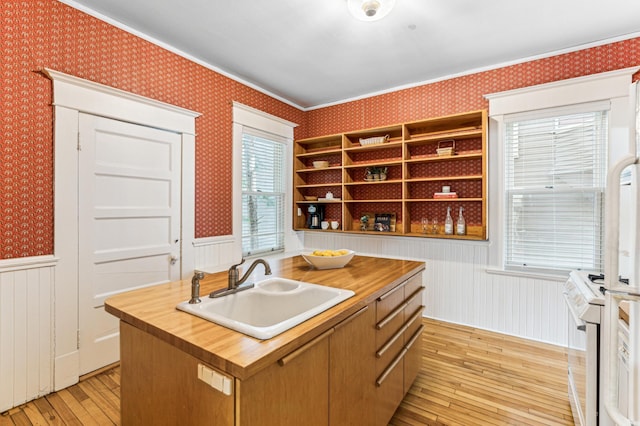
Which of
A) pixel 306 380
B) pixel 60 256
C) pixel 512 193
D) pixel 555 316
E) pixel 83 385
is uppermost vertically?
pixel 512 193

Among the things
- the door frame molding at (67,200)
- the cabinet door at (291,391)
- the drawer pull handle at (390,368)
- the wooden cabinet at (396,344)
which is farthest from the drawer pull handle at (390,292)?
the door frame molding at (67,200)

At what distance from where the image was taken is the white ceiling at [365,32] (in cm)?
235

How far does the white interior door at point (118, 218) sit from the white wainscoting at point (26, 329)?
0.67 ft

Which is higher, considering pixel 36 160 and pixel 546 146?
pixel 546 146

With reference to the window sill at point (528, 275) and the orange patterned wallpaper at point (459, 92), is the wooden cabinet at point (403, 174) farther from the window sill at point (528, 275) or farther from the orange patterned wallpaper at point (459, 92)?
the window sill at point (528, 275)

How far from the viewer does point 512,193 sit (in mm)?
3232

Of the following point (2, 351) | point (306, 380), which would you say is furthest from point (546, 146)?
point (2, 351)

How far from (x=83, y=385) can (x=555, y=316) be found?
13.4 feet

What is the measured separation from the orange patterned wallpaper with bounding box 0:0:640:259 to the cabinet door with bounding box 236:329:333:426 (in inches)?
85.1

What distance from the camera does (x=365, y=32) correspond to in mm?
2695

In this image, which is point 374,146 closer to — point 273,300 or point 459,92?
point 459,92

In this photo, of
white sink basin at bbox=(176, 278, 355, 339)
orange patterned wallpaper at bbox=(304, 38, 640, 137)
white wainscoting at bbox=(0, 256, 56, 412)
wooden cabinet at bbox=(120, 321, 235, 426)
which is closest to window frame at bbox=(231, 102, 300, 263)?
orange patterned wallpaper at bbox=(304, 38, 640, 137)

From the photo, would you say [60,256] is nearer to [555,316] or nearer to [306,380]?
[306,380]

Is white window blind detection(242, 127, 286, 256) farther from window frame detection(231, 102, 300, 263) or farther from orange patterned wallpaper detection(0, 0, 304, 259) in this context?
orange patterned wallpaper detection(0, 0, 304, 259)
